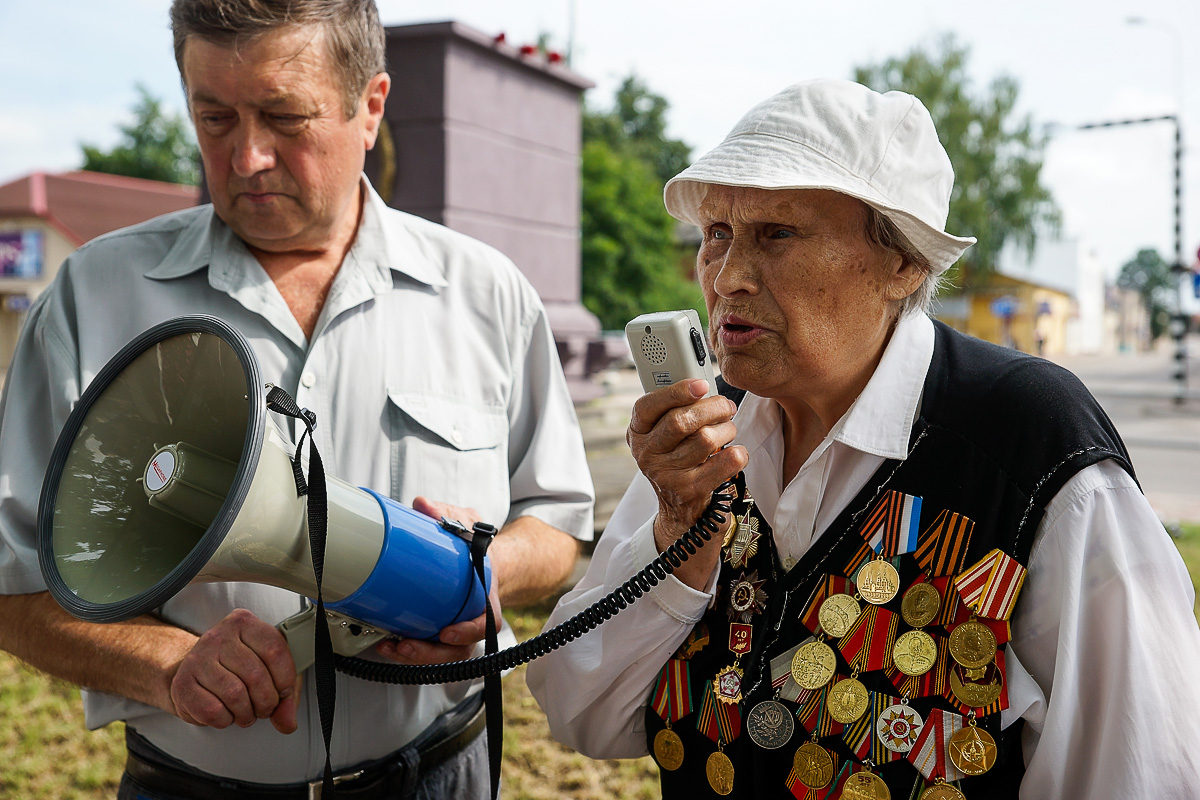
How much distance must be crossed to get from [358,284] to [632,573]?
0.88 meters

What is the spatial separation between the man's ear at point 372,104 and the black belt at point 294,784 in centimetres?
135

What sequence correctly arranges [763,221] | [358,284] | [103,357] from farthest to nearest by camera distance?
[358,284], [103,357], [763,221]

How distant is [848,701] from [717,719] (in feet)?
0.87

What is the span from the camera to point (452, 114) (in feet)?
23.5

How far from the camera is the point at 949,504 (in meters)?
1.60

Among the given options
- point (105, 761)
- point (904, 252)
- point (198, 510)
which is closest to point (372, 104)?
point (198, 510)

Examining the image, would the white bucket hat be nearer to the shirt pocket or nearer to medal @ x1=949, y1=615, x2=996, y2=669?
medal @ x1=949, y1=615, x2=996, y2=669

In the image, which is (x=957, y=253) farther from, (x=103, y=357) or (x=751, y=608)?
(x=103, y=357)

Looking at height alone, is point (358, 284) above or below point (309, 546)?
above

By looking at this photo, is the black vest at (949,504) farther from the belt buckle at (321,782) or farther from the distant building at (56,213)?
the distant building at (56,213)

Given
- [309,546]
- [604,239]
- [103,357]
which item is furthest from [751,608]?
[604,239]

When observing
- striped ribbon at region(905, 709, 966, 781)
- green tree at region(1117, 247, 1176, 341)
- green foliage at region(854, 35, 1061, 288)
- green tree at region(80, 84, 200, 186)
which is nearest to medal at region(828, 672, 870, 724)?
striped ribbon at region(905, 709, 966, 781)

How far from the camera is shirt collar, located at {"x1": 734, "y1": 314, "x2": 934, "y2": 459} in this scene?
1.68 m

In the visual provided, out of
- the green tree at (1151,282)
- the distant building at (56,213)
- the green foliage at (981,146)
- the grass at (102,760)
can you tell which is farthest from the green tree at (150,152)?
the green tree at (1151,282)
